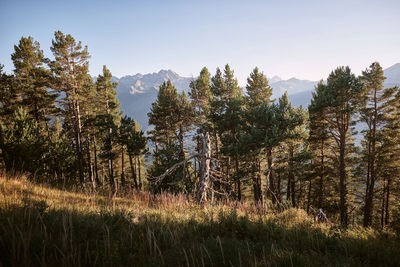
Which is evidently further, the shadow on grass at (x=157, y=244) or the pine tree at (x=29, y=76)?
the pine tree at (x=29, y=76)

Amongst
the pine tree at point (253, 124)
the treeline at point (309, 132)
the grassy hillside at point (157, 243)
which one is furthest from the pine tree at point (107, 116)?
the grassy hillside at point (157, 243)

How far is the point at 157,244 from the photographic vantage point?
246 cm

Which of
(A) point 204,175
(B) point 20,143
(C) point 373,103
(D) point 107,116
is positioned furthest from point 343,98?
(B) point 20,143

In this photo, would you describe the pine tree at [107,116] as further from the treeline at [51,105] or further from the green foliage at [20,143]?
the green foliage at [20,143]

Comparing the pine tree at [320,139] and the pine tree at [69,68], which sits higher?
the pine tree at [69,68]

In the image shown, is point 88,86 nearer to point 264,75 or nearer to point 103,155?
point 103,155

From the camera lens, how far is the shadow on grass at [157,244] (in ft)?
5.94

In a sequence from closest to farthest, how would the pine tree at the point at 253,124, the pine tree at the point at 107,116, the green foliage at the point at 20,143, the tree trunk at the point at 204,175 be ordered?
the tree trunk at the point at 204,175 → the green foliage at the point at 20,143 → the pine tree at the point at 253,124 → the pine tree at the point at 107,116

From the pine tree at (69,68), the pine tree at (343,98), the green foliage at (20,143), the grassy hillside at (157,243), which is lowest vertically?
the grassy hillside at (157,243)

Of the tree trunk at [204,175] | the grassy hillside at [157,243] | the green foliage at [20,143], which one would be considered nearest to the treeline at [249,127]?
the green foliage at [20,143]

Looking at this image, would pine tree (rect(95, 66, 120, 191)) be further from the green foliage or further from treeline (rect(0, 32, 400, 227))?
the green foliage

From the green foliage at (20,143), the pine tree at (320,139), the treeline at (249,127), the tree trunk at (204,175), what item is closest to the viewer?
the tree trunk at (204,175)

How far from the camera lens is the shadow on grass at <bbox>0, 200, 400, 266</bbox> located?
5.94 feet

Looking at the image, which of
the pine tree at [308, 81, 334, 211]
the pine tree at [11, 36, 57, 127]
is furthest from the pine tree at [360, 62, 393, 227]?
the pine tree at [11, 36, 57, 127]
